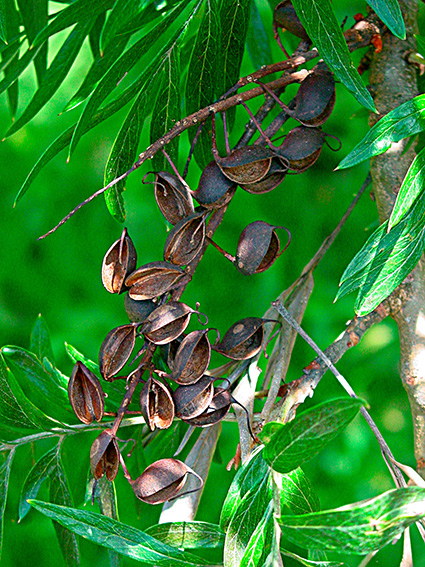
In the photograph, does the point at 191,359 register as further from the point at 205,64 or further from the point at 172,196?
the point at 205,64

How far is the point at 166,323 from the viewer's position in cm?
29

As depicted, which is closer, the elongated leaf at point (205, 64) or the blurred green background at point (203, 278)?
the elongated leaf at point (205, 64)

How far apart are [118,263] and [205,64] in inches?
5.9

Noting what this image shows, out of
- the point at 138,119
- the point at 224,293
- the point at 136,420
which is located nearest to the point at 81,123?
the point at 138,119

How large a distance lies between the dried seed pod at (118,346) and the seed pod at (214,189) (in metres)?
0.08

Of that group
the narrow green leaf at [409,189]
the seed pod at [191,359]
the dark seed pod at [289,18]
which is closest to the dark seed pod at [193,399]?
the seed pod at [191,359]

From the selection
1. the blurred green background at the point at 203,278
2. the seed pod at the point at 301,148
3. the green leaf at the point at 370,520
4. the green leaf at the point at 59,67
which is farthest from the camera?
the blurred green background at the point at 203,278

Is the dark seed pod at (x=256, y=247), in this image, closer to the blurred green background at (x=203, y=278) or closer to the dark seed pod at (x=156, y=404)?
the dark seed pod at (x=156, y=404)

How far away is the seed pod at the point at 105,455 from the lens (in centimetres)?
29

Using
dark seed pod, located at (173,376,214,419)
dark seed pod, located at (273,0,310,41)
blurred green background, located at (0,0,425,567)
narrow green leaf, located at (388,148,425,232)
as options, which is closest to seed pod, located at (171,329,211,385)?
dark seed pod, located at (173,376,214,419)

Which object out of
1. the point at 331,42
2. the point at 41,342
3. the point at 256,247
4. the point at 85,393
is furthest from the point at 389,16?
the point at 41,342

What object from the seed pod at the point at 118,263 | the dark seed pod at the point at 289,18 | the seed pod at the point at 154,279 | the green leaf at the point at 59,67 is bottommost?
the seed pod at the point at 154,279

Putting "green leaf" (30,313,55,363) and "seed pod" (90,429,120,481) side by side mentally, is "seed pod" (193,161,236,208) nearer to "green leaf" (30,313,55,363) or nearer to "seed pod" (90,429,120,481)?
"seed pod" (90,429,120,481)

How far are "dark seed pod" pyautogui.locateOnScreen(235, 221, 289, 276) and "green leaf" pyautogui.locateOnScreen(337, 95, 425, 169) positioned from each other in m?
0.06
